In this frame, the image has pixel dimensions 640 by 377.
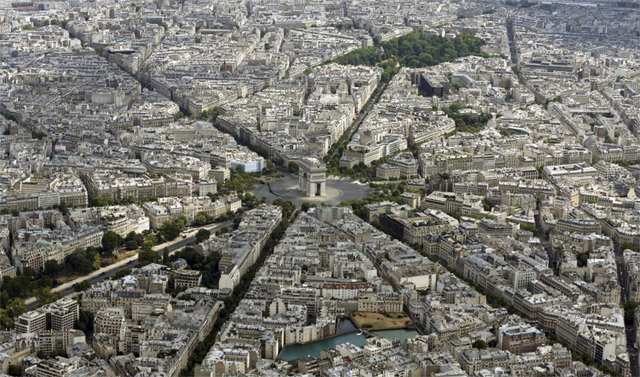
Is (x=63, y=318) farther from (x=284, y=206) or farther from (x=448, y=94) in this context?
Result: (x=448, y=94)

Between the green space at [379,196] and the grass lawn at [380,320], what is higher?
the green space at [379,196]

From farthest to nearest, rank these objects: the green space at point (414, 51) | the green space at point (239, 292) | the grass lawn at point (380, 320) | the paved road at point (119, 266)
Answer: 1. the green space at point (414, 51)
2. the paved road at point (119, 266)
3. the grass lawn at point (380, 320)
4. the green space at point (239, 292)

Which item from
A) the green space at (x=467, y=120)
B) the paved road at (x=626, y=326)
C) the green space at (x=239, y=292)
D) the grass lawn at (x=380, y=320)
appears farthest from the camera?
the green space at (x=467, y=120)

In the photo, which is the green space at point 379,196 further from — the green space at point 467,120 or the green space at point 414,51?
the green space at point 414,51

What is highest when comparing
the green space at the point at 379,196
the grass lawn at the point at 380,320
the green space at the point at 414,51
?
the green space at the point at 414,51

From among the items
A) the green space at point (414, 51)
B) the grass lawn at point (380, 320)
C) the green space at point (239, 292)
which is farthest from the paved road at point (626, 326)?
the green space at point (414, 51)

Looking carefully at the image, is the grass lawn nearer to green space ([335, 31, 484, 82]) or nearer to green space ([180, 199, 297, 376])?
green space ([180, 199, 297, 376])

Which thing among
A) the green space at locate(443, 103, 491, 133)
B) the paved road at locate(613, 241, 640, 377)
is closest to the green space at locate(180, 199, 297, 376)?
the paved road at locate(613, 241, 640, 377)
